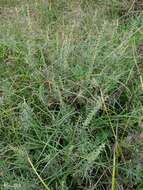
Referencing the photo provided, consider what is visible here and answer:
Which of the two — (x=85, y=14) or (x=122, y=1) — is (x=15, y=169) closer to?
(x=85, y=14)

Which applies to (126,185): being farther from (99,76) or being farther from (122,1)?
(122,1)

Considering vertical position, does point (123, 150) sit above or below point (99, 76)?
below

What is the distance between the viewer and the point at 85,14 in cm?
243

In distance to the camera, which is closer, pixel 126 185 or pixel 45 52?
pixel 126 185

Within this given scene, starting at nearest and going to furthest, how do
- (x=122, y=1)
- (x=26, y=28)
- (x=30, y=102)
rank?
(x=30, y=102) < (x=26, y=28) < (x=122, y=1)

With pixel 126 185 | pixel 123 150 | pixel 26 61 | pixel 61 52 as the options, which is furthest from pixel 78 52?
pixel 126 185

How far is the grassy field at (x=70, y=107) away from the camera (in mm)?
1675

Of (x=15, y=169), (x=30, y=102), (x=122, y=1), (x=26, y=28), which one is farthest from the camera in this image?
(x=122, y=1)

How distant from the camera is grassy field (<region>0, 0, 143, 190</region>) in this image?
1675mm

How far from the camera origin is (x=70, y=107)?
72.7 inches

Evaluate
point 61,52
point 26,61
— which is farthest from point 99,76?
point 26,61

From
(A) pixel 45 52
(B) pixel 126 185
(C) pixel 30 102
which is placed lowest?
(B) pixel 126 185

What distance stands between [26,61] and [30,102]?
214mm

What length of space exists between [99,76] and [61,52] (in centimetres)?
22
